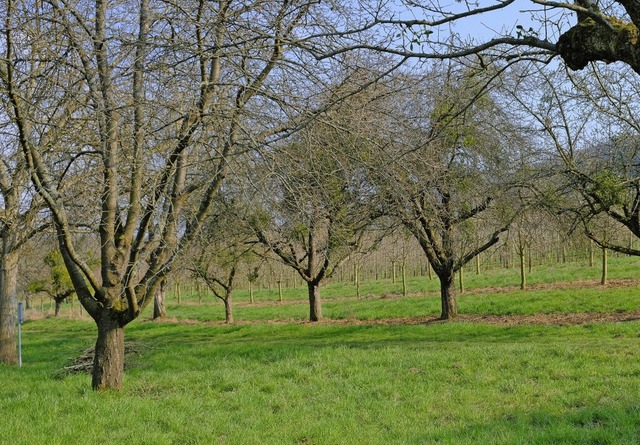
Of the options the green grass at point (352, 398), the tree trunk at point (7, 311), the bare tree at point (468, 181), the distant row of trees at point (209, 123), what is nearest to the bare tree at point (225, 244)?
the distant row of trees at point (209, 123)

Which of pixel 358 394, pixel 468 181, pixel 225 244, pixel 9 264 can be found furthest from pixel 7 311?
pixel 468 181

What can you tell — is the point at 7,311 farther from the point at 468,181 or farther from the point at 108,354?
the point at 468,181

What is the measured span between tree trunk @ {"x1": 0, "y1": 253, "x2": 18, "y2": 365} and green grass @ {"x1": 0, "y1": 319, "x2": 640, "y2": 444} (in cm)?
109

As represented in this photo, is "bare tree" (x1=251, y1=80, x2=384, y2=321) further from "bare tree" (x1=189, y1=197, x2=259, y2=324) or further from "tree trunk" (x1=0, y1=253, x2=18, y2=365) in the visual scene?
"tree trunk" (x1=0, y1=253, x2=18, y2=365)

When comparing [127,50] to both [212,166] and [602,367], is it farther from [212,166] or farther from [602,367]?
[602,367]

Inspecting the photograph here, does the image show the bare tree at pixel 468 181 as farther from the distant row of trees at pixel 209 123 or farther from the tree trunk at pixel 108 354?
the tree trunk at pixel 108 354

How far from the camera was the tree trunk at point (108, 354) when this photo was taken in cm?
745

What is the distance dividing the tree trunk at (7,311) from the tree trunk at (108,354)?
215 inches

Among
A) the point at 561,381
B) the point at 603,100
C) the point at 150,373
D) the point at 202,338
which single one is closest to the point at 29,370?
the point at 150,373

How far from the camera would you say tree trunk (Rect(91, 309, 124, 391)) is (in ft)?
24.4

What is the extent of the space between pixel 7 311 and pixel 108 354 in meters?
5.87

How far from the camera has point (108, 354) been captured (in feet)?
24.7

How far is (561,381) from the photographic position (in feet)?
24.9

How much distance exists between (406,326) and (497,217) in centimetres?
394
